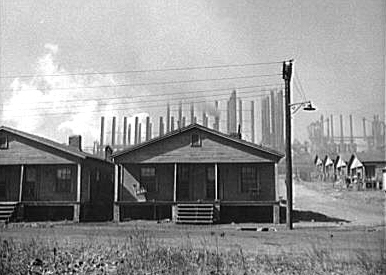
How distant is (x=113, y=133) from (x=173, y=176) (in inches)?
1268

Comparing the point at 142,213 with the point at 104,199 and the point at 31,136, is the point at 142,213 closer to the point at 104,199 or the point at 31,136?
the point at 104,199

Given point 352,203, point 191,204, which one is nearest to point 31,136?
point 191,204

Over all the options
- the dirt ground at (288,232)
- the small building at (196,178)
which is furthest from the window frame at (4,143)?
the small building at (196,178)

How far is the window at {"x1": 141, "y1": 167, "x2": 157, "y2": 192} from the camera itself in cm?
2527

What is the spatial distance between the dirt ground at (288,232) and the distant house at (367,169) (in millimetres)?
4721

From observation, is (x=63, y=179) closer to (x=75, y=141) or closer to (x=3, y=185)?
(x=3, y=185)

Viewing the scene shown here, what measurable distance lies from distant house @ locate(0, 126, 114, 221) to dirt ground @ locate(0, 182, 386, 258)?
7.77 ft

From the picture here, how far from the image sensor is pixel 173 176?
82.4ft

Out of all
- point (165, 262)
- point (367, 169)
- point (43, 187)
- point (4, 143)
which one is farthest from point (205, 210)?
point (367, 169)

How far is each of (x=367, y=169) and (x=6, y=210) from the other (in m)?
35.0

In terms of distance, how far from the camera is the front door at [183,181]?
25000 millimetres

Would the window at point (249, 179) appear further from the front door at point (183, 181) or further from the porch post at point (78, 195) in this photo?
the porch post at point (78, 195)

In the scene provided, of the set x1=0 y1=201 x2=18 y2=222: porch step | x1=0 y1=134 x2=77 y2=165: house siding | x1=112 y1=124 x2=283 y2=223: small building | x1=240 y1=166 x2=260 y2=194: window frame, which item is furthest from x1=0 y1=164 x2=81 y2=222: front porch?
x1=240 y1=166 x2=260 y2=194: window frame

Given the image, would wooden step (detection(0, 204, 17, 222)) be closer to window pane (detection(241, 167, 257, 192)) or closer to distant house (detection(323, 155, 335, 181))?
window pane (detection(241, 167, 257, 192))
